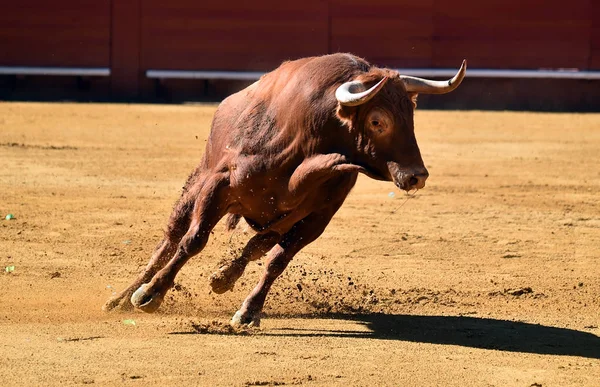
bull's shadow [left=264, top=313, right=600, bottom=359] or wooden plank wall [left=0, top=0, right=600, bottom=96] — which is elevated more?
bull's shadow [left=264, top=313, right=600, bottom=359]

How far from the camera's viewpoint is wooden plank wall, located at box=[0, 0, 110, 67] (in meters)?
14.0

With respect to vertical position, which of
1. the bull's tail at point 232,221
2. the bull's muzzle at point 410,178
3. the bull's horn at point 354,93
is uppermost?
the bull's horn at point 354,93

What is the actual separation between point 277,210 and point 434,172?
15.6 feet

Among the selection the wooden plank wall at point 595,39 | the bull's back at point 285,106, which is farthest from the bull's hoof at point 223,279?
the wooden plank wall at point 595,39

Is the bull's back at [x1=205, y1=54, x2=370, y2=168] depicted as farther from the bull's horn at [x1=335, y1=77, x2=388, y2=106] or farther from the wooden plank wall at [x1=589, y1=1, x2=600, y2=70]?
the wooden plank wall at [x1=589, y1=1, x2=600, y2=70]

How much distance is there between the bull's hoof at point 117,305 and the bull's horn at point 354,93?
1373 millimetres

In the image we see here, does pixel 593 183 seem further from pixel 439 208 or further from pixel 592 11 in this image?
pixel 592 11

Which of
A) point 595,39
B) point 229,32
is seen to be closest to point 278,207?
point 229,32

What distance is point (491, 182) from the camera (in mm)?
8883

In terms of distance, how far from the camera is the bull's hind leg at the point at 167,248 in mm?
4875

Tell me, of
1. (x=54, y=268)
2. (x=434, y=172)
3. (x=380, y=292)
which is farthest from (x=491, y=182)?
(x=54, y=268)

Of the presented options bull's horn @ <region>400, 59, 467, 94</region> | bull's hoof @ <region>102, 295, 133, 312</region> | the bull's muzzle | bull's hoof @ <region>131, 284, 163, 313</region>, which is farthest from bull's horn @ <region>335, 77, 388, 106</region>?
bull's hoof @ <region>102, 295, 133, 312</region>

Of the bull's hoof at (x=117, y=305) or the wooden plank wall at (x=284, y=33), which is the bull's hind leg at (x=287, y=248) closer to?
the bull's hoof at (x=117, y=305)

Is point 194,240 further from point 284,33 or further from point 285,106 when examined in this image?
point 284,33
